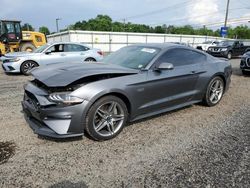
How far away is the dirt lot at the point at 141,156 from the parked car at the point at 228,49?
622 inches

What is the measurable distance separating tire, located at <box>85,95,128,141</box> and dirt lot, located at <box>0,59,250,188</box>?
14cm

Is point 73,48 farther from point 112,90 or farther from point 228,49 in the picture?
point 228,49

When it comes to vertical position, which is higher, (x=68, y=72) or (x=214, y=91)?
(x=68, y=72)

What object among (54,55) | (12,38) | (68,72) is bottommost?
(54,55)

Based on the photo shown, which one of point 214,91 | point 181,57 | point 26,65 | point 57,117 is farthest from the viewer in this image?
point 26,65

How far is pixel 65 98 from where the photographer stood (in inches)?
124

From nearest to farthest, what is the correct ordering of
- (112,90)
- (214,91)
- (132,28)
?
(112,90) < (214,91) < (132,28)

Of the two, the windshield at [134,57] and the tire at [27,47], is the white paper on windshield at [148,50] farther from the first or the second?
the tire at [27,47]

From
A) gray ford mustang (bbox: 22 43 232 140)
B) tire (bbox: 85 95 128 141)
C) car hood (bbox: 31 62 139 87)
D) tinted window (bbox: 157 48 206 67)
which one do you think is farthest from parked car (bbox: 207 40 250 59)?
tire (bbox: 85 95 128 141)

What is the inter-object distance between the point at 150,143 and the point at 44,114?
63.8 inches

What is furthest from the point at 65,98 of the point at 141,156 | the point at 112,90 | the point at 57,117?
→ the point at 141,156

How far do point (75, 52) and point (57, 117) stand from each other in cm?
750

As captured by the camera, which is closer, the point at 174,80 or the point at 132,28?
the point at 174,80

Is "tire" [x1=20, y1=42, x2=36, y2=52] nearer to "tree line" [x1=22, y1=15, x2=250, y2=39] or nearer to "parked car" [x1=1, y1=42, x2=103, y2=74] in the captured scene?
"parked car" [x1=1, y1=42, x2=103, y2=74]
